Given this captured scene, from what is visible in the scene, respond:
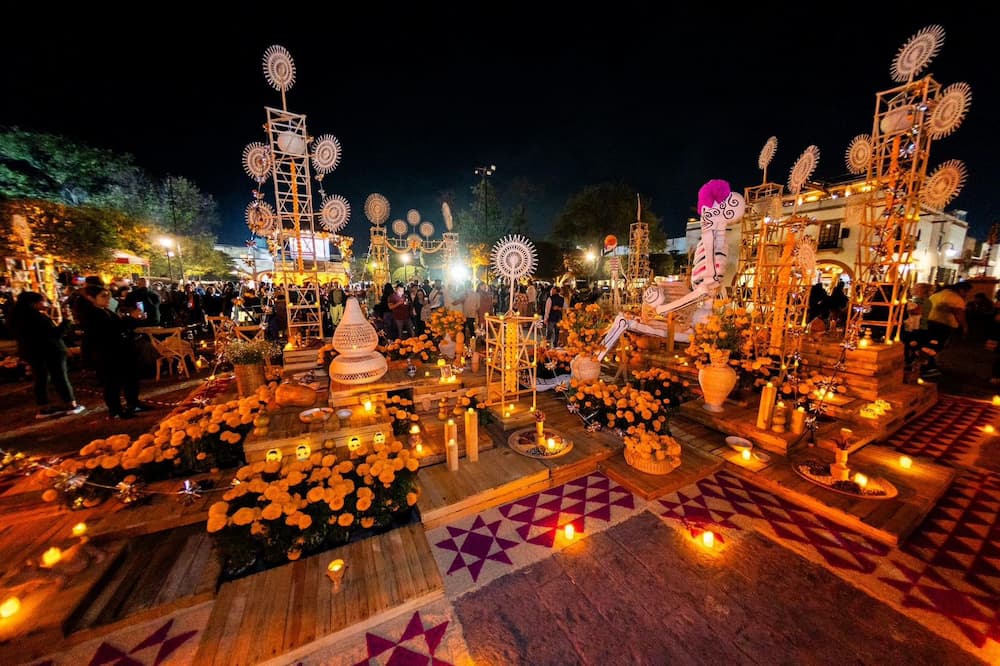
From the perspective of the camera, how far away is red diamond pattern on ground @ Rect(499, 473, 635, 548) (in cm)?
375

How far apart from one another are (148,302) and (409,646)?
495 inches

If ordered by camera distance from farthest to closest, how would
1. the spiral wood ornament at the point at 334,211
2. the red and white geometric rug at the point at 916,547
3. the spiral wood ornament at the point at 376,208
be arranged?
1. the spiral wood ornament at the point at 376,208
2. the spiral wood ornament at the point at 334,211
3. the red and white geometric rug at the point at 916,547

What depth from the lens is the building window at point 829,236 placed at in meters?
22.9

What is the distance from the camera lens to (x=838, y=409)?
19.2ft

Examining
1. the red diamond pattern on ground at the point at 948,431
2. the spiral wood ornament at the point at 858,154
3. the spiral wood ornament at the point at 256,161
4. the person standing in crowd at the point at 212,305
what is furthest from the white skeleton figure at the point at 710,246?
the person standing in crowd at the point at 212,305

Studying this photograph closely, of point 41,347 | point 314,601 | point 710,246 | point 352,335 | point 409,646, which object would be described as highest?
point 710,246

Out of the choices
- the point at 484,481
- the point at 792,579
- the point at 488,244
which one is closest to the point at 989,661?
the point at 792,579

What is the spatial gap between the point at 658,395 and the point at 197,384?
1022 centimetres

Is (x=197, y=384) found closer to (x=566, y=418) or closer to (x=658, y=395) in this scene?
(x=566, y=418)

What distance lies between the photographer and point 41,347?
20.1 ft

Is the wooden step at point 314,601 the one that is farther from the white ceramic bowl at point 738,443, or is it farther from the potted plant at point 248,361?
the white ceramic bowl at point 738,443

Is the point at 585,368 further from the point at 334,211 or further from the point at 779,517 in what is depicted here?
the point at 334,211

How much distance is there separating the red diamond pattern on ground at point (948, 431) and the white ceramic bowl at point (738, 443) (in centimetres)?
259

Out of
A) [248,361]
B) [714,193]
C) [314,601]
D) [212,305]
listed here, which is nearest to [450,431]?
[314,601]
